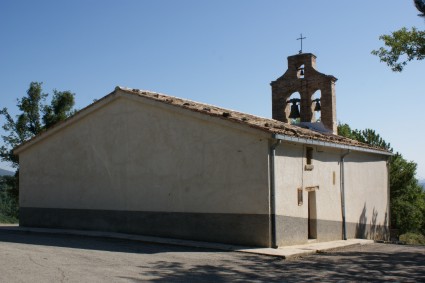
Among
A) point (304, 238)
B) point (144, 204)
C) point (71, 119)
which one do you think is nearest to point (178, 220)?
point (144, 204)

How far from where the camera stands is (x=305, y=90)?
18.8 m

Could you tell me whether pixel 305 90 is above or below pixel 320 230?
above

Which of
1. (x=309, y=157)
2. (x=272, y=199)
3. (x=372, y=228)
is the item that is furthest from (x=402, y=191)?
(x=272, y=199)

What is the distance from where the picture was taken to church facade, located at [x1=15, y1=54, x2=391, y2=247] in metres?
11.7

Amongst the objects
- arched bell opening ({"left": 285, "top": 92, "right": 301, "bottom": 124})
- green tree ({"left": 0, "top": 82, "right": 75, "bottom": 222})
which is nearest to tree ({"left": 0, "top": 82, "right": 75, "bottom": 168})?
green tree ({"left": 0, "top": 82, "right": 75, "bottom": 222})

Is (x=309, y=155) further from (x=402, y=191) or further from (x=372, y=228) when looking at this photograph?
(x=402, y=191)

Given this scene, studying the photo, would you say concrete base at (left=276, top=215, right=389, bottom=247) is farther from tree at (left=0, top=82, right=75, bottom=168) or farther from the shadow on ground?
tree at (left=0, top=82, right=75, bottom=168)

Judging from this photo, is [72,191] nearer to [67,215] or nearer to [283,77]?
[67,215]

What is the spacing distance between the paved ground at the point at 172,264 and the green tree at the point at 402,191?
2243cm

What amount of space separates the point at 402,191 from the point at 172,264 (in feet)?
A: 95.1

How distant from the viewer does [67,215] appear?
15.5m

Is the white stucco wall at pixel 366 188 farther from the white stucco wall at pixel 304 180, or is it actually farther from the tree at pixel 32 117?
the tree at pixel 32 117

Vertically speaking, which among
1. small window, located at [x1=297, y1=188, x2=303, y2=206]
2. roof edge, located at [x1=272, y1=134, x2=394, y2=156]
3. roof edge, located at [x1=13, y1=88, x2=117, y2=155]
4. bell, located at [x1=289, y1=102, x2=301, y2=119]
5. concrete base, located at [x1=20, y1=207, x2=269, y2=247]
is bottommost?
concrete base, located at [x1=20, y1=207, x2=269, y2=247]

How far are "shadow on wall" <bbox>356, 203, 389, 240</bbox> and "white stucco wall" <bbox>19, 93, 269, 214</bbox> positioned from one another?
716cm
